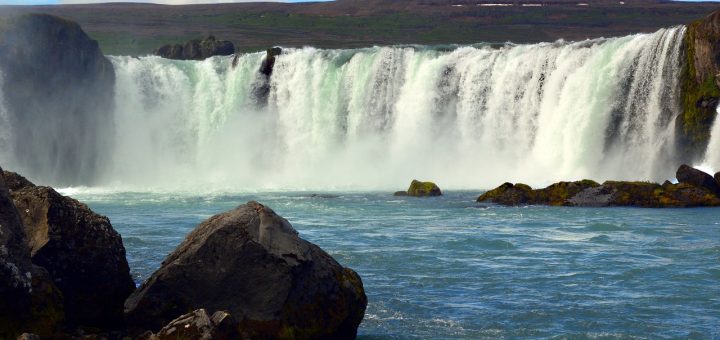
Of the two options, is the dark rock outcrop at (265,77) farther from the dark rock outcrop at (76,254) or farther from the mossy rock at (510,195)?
the dark rock outcrop at (76,254)

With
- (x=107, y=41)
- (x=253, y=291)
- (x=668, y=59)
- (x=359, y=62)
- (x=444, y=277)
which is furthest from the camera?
(x=107, y=41)

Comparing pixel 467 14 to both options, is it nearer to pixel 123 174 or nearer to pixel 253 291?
pixel 123 174

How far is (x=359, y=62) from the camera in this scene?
52.8 metres

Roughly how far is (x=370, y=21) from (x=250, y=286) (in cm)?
11778

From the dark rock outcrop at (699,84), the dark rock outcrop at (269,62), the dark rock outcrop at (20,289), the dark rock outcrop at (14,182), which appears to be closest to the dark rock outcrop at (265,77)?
the dark rock outcrop at (269,62)

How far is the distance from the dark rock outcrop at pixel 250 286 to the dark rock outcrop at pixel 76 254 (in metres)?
0.48

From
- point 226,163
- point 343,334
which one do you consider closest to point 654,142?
point 226,163

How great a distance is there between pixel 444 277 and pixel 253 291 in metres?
6.34

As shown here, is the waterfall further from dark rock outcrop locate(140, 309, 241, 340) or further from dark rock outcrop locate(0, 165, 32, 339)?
dark rock outcrop locate(0, 165, 32, 339)

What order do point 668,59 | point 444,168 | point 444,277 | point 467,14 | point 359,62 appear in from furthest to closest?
1. point 467,14
2. point 359,62
3. point 444,168
4. point 668,59
5. point 444,277

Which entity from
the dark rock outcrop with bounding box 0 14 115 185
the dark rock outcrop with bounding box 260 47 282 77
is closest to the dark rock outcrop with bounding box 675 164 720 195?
the dark rock outcrop with bounding box 260 47 282 77

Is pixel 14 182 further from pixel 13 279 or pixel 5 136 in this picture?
pixel 5 136

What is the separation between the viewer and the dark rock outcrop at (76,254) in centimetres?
1357

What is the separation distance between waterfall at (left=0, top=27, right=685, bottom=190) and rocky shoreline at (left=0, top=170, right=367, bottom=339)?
1184 inches
